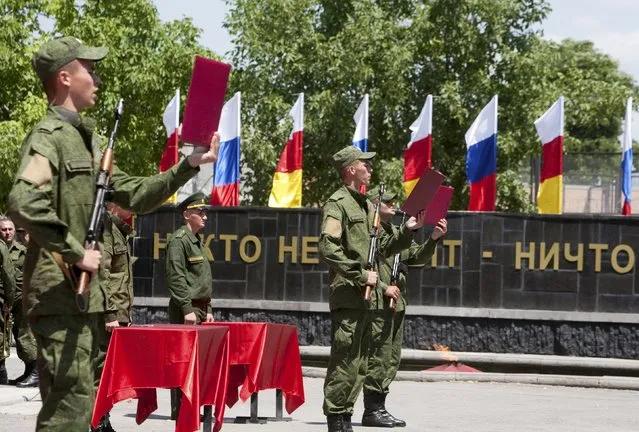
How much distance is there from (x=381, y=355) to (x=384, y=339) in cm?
14

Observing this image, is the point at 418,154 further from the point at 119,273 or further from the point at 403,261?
the point at 119,273

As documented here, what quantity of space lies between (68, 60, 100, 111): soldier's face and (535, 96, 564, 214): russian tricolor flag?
1502 cm

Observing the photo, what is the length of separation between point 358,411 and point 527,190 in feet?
76.6

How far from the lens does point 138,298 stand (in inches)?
744

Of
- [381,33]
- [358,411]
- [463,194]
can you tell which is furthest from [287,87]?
[358,411]

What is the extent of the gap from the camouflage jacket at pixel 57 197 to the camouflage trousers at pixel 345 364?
404 centimetres

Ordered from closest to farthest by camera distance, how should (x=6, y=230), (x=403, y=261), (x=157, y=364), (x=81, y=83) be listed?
(x=81, y=83) → (x=157, y=364) → (x=403, y=261) → (x=6, y=230)

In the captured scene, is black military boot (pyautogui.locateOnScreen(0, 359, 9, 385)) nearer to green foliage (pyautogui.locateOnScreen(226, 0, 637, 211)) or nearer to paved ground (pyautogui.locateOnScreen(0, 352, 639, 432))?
paved ground (pyautogui.locateOnScreen(0, 352, 639, 432))

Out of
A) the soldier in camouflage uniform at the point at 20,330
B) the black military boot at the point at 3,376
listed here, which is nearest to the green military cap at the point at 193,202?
the soldier in camouflage uniform at the point at 20,330

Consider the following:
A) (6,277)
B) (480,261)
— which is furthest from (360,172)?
(480,261)

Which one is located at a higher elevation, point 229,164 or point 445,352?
point 229,164

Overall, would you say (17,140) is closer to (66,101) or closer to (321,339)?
(321,339)

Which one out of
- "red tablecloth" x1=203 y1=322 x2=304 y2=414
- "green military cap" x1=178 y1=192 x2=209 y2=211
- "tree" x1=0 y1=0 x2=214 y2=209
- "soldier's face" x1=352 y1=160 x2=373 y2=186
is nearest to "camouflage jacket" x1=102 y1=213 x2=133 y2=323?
"red tablecloth" x1=203 y1=322 x2=304 y2=414

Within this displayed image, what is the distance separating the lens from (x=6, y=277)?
14.0m
